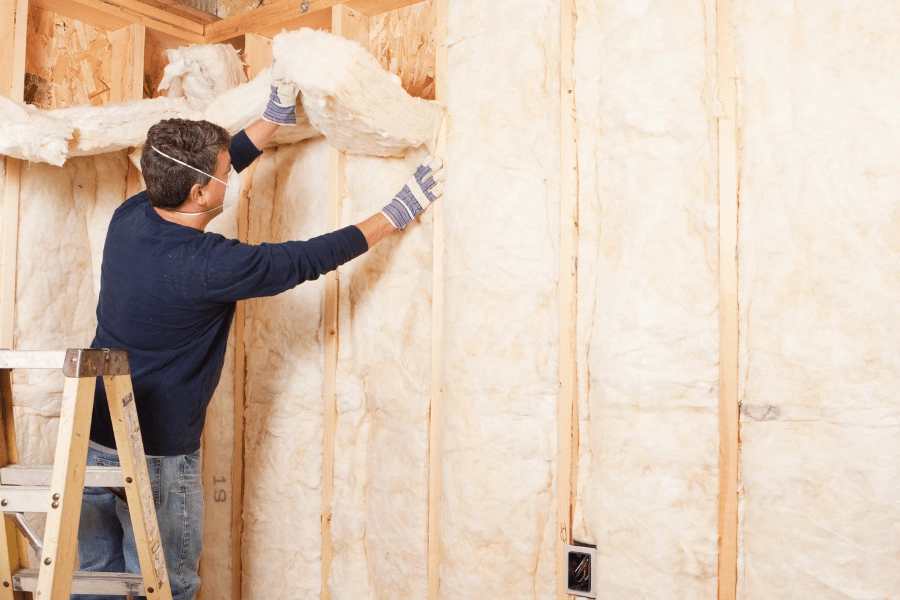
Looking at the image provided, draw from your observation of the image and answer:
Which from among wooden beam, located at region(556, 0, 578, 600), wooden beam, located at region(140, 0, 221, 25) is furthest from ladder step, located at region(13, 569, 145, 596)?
wooden beam, located at region(140, 0, 221, 25)

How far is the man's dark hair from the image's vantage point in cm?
182

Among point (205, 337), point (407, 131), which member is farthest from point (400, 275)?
point (205, 337)

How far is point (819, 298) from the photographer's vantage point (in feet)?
5.30

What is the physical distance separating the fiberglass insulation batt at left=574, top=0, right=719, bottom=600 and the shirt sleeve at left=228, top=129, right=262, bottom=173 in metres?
1.05

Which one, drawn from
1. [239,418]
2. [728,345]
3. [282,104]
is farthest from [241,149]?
[728,345]

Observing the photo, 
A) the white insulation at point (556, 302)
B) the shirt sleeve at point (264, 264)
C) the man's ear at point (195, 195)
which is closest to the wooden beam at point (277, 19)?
the white insulation at point (556, 302)

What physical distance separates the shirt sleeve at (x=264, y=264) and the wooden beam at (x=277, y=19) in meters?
1.10

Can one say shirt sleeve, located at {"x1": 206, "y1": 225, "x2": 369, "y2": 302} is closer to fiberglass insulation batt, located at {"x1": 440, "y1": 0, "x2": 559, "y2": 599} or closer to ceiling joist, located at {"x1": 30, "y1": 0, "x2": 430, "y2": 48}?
fiberglass insulation batt, located at {"x1": 440, "y1": 0, "x2": 559, "y2": 599}

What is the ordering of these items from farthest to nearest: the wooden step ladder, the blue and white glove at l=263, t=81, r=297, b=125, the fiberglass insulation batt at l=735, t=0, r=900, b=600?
the blue and white glove at l=263, t=81, r=297, b=125, the fiberglass insulation batt at l=735, t=0, r=900, b=600, the wooden step ladder

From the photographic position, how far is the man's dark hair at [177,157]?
1.82m

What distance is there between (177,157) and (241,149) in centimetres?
29

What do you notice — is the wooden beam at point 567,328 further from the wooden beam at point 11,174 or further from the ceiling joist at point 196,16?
the wooden beam at point 11,174

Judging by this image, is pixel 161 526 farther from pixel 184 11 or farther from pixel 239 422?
pixel 184 11

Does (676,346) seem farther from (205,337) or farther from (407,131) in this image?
(205,337)
